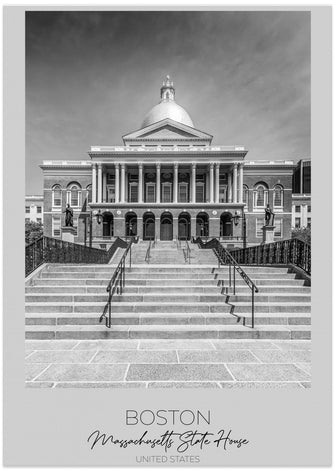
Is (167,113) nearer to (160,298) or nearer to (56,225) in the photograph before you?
(56,225)

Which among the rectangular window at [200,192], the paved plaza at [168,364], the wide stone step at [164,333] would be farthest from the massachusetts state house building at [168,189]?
the paved plaza at [168,364]

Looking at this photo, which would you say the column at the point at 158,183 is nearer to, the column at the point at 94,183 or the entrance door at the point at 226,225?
the column at the point at 94,183

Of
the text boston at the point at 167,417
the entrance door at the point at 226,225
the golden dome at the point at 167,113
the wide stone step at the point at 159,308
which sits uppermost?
the golden dome at the point at 167,113

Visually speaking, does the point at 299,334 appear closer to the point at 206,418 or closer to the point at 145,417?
the point at 206,418

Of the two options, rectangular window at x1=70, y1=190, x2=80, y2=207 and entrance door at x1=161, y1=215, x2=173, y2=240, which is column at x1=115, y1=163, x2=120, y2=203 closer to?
entrance door at x1=161, y1=215, x2=173, y2=240

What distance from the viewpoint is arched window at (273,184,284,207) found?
4666cm

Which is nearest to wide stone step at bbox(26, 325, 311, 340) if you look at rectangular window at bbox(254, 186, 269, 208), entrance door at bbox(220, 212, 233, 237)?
entrance door at bbox(220, 212, 233, 237)

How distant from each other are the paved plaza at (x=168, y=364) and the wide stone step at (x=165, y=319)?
0.75 m

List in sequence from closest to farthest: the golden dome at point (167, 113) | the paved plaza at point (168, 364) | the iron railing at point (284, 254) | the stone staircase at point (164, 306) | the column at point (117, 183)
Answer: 1. the paved plaza at point (168, 364)
2. the stone staircase at point (164, 306)
3. the iron railing at point (284, 254)
4. the column at point (117, 183)
5. the golden dome at point (167, 113)

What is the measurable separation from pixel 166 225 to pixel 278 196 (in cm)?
2119

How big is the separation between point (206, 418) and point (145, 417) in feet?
2.17

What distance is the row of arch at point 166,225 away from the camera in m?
43.5

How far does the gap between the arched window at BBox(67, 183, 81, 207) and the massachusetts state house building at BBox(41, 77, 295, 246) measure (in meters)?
0.18

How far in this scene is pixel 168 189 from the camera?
4669 centimetres
